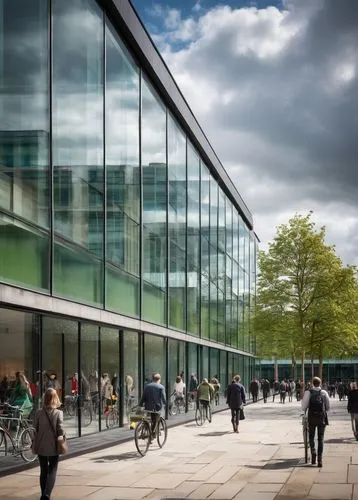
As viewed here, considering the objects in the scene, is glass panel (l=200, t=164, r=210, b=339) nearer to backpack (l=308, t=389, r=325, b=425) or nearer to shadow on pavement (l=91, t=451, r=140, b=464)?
shadow on pavement (l=91, t=451, r=140, b=464)

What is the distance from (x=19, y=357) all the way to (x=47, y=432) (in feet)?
21.0

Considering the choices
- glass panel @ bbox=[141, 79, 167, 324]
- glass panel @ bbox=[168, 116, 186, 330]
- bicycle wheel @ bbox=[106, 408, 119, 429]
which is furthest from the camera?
glass panel @ bbox=[168, 116, 186, 330]

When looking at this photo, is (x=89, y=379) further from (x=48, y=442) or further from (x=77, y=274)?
(x=48, y=442)

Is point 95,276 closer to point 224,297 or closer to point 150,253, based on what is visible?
point 150,253

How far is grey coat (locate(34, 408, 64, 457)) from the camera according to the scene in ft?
39.8

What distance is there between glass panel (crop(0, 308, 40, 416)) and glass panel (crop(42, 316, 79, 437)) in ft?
2.13

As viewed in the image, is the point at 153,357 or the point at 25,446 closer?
the point at 25,446

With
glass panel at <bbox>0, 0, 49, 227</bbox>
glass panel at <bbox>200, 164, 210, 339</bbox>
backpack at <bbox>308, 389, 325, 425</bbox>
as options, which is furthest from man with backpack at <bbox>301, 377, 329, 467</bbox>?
glass panel at <bbox>200, 164, 210, 339</bbox>

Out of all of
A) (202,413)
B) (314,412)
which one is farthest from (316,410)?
(202,413)

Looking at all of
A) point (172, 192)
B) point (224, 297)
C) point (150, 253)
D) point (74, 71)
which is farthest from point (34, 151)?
point (224, 297)

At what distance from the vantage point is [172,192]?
35.6m

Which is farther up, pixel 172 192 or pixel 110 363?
pixel 172 192

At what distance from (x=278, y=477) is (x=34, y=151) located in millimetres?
8587

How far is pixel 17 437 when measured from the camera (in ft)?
57.8
